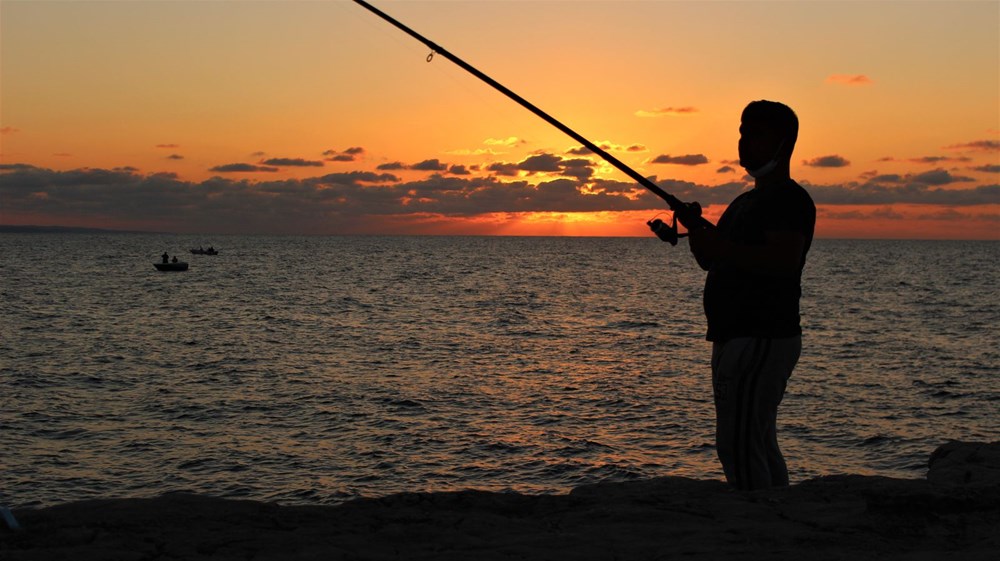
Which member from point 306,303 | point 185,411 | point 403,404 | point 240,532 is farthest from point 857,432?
point 306,303

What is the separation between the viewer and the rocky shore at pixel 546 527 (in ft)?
14.3

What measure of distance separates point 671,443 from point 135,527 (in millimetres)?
14687

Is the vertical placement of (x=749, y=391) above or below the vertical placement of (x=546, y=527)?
above

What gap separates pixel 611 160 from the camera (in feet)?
20.5

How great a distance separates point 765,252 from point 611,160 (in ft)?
6.67

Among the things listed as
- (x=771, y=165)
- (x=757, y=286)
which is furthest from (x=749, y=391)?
(x=771, y=165)

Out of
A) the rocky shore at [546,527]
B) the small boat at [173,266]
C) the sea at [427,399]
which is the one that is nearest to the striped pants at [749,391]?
the rocky shore at [546,527]

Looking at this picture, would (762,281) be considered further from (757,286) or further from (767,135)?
(767,135)

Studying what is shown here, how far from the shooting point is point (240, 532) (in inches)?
185

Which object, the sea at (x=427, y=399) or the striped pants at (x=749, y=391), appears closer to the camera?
the striped pants at (x=749, y=391)

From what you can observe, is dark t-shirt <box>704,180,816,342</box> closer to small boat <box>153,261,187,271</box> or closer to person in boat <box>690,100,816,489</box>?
person in boat <box>690,100,816,489</box>

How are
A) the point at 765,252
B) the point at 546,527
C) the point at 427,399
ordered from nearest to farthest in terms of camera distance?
1. the point at 765,252
2. the point at 546,527
3. the point at 427,399

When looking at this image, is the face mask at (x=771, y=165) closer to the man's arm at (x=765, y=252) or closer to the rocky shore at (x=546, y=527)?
the man's arm at (x=765, y=252)

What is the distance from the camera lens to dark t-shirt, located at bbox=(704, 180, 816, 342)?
14.8 feet
